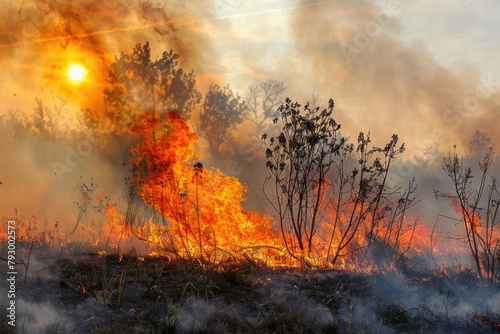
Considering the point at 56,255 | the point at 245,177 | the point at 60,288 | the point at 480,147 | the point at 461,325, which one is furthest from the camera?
the point at 480,147

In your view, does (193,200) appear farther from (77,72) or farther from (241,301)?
(77,72)

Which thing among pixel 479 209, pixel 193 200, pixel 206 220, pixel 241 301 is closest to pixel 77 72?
pixel 193 200

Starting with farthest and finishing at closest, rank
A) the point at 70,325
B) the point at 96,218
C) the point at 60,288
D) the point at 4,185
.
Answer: the point at 4,185
the point at 96,218
the point at 60,288
the point at 70,325

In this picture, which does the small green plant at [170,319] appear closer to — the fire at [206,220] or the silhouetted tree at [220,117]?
the fire at [206,220]

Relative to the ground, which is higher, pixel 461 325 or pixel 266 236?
pixel 266 236

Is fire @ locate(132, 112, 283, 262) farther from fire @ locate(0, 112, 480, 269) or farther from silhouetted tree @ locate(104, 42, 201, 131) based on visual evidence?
silhouetted tree @ locate(104, 42, 201, 131)

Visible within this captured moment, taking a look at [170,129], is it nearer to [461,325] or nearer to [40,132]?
[461,325]

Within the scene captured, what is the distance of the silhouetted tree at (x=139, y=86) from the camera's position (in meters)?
18.0

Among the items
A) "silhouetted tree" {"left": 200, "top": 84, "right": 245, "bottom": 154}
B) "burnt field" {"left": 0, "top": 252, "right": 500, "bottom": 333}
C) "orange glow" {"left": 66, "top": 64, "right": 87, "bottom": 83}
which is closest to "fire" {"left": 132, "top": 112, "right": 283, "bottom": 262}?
"burnt field" {"left": 0, "top": 252, "right": 500, "bottom": 333}

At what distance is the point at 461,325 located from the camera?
24.1 feet

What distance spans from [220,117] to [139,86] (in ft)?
31.9

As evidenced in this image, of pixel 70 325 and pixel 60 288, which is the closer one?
pixel 70 325

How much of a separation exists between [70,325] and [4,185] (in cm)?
1492

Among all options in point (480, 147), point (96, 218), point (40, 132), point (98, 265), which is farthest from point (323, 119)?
point (480, 147)
